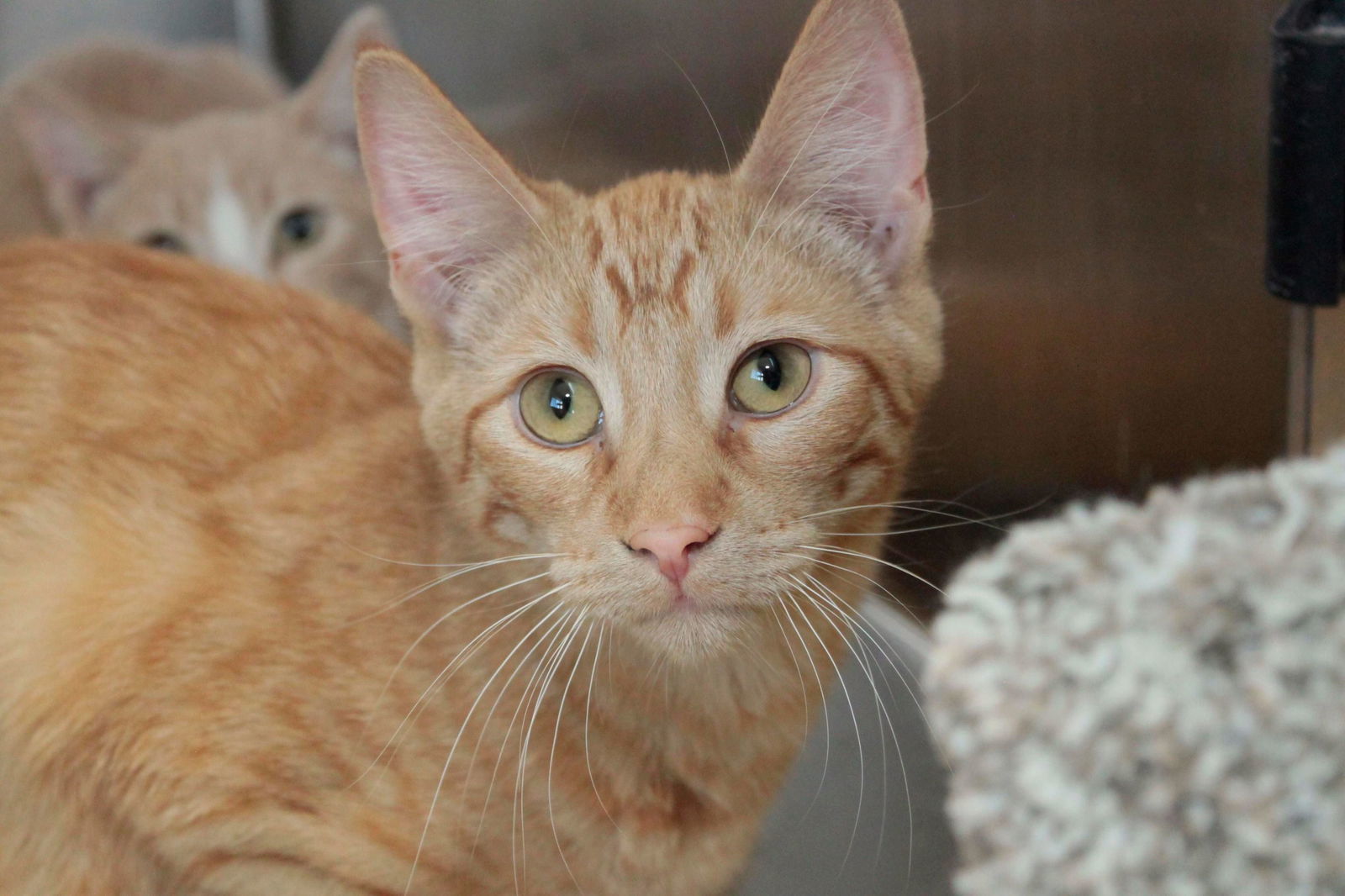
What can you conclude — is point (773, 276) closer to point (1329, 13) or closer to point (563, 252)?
point (563, 252)

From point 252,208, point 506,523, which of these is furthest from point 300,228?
point 506,523

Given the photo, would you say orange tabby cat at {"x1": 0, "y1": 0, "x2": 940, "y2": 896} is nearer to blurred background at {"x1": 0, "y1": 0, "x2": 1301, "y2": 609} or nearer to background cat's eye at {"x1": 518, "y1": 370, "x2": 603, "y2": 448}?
background cat's eye at {"x1": 518, "y1": 370, "x2": 603, "y2": 448}

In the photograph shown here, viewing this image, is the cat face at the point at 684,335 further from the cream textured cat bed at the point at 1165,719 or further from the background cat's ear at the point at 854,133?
the cream textured cat bed at the point at 1165,719

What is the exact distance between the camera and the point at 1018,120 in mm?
1750

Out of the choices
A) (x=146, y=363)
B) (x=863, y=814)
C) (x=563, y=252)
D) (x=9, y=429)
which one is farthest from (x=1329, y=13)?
(x=9, y=429)

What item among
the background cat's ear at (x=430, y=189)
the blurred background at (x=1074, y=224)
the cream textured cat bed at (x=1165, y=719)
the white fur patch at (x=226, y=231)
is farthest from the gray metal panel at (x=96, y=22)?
the cream textured cat bed at (x=1165, y=719)

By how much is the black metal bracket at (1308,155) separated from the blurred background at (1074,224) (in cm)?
19

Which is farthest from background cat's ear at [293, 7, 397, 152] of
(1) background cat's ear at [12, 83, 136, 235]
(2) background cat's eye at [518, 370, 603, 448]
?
(2) background cat's eye at [518, 370, 603, 448]

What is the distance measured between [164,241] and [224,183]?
7.8 inches

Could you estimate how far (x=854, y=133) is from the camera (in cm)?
133

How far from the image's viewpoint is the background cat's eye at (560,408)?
1.34 metres

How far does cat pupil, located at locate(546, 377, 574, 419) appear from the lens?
1.36 meters

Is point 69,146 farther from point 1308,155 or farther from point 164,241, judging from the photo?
point 1308,155

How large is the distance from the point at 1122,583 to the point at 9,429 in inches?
51.9
